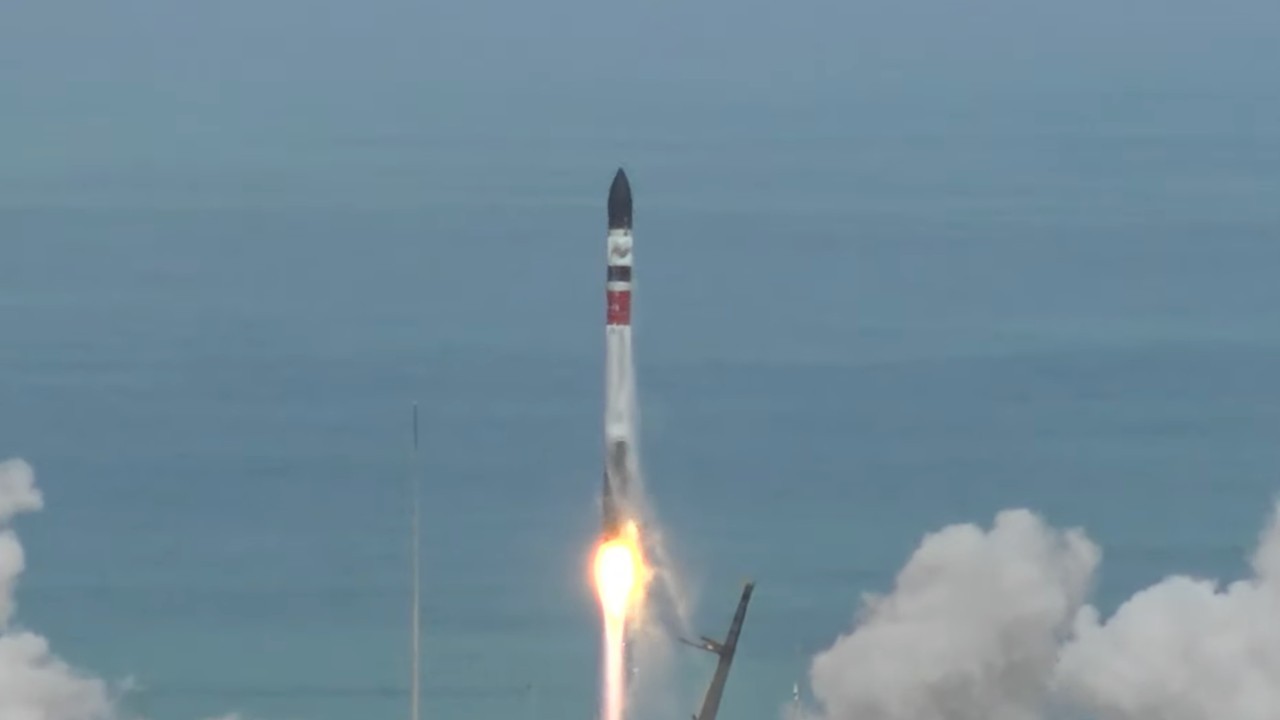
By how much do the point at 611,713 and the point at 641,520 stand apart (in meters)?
4.55

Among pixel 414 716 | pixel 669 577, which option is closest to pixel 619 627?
pixel 669 577

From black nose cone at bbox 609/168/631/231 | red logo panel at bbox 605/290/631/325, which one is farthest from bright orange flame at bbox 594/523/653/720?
black nose cone at bbox 609/168/631/231

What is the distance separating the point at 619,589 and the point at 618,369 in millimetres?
4590

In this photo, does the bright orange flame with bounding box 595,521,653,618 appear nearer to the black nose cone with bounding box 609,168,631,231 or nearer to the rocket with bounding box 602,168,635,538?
the rocket with bounding box 602,168,635,538

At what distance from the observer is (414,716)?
93188mm

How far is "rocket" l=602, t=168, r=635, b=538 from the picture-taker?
84312mm

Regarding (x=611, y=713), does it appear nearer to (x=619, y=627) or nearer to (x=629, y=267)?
(x=619, y=627)

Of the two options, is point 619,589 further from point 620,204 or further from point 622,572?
point 620,204

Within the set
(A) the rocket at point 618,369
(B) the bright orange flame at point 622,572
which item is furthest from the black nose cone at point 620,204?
(B) the bright orange flame at point 622,572

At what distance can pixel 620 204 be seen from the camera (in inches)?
3312

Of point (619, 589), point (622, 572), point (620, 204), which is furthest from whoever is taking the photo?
point (619, 589)

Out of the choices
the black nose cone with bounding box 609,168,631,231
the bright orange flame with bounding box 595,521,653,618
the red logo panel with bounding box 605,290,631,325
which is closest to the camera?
the black nose cone with bounding box 609,168,631,231

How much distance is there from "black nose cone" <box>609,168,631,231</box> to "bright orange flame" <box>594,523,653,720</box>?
665 cm

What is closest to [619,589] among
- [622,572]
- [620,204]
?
[622,572]
